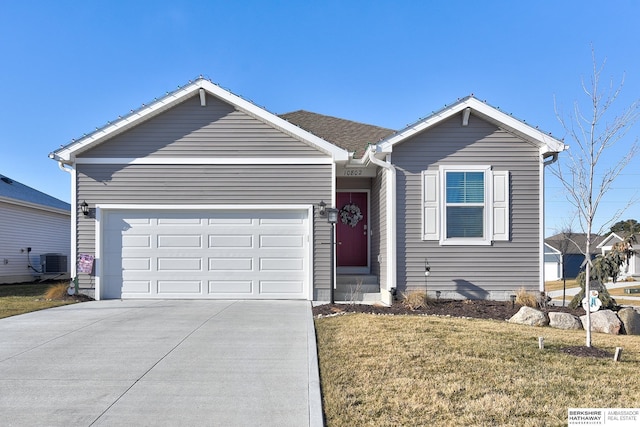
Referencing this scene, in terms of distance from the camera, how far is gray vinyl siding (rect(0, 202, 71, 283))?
15.9 meters

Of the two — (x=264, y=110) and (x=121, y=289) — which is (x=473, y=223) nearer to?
(x=264, y=110)

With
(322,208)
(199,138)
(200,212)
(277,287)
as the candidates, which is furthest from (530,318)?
(199,138)

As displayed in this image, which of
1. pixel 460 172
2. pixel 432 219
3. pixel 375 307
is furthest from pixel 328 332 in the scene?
pixel 460 172

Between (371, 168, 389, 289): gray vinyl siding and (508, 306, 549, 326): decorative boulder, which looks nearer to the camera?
(508, 306, 549, 326): decorative boulder

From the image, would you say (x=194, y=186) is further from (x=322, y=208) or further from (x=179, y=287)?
(x=322, y=208)

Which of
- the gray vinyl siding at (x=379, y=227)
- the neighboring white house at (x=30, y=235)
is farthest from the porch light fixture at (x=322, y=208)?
the neighboring white house at (x=30, y=235)

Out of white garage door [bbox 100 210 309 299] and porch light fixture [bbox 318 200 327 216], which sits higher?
porch light fixture [bbox 318 200 327 216]

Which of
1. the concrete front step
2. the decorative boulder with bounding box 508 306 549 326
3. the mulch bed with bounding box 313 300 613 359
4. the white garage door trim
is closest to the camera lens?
the decorative boulder with bounding box 508 306 549 326

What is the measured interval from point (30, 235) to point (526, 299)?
1772 centimetres

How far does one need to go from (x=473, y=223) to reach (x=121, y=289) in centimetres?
816

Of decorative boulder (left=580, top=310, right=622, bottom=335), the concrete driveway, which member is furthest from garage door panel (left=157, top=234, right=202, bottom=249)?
decorative boulder (left=580, top=310, right=622, bottom=335)

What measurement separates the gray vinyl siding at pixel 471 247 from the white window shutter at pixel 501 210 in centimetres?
14

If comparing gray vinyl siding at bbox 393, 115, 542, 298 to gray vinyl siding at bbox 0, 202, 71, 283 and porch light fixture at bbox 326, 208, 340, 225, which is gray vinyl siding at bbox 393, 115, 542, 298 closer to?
porch light fixture at bbox 326, 208, 340, 225

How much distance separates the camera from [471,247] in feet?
32.2
